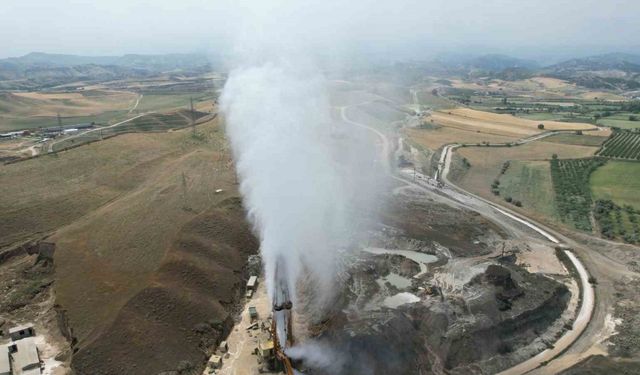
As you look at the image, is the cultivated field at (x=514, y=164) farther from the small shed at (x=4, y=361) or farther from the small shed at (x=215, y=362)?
the small shed at (x=4, y=361)

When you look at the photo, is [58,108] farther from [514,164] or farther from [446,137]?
[514,164]

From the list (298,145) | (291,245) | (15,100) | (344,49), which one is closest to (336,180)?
(298,145)

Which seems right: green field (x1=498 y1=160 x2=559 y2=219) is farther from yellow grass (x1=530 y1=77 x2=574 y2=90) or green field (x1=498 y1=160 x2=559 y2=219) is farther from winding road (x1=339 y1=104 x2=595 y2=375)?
yellow grass (x1=530 y1=77 x2=574 y2=90)

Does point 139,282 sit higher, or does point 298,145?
point 298,145

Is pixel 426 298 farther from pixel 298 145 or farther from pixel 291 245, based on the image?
pixel 298 145

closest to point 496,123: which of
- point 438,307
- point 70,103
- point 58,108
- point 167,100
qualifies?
point 438,307

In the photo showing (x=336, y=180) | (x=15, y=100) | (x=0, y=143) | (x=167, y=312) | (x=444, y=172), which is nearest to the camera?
(x=167, y=312)

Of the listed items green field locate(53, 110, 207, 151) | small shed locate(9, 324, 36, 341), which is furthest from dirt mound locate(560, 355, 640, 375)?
green field locate(53, 110, 207, 151)
